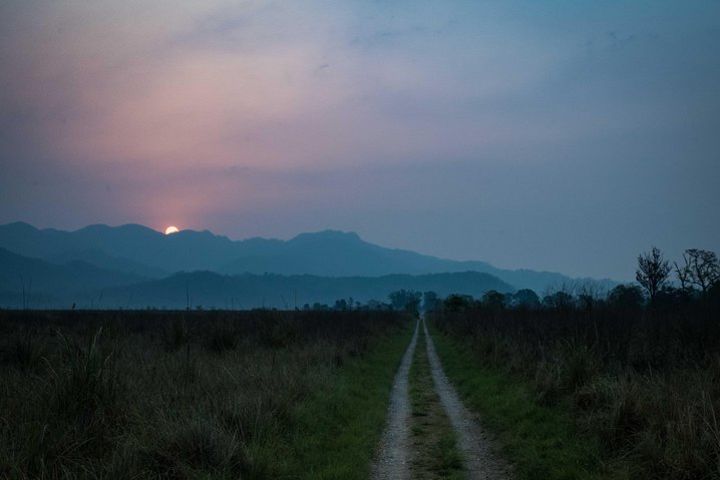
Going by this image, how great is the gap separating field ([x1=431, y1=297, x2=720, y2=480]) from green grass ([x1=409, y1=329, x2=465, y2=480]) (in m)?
1.01

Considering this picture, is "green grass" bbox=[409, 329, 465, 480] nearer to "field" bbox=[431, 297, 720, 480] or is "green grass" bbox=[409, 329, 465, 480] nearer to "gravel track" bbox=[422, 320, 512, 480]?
"gravel track" bbox=[422, 320, 512, 480]

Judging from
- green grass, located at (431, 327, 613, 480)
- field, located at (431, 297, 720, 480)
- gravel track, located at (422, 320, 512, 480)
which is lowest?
gravel track, located at (422, 320, 512, 480)

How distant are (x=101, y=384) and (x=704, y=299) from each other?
67.9 feet

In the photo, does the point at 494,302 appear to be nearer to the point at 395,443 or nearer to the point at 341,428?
the point at 341,428

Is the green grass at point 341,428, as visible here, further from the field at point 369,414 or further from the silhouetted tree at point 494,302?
the silhouetted tree at point 494,302

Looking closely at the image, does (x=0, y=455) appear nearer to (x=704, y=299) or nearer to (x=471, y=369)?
(x=471, y=369)

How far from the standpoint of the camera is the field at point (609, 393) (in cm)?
760

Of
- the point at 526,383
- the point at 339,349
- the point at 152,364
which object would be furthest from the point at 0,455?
the point at 339,349

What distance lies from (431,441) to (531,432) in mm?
2007

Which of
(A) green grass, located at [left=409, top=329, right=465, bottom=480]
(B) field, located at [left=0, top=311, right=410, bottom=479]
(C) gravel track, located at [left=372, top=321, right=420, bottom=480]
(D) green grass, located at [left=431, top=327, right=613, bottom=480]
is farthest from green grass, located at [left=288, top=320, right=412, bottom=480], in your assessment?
(D) green grass, located at [left=431, top=327, right=613, bottom=480]

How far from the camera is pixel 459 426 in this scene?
1231 cm

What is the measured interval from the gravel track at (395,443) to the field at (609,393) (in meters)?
1.90

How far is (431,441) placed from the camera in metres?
10.9

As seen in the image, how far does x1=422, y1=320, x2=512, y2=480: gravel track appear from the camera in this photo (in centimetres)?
894
